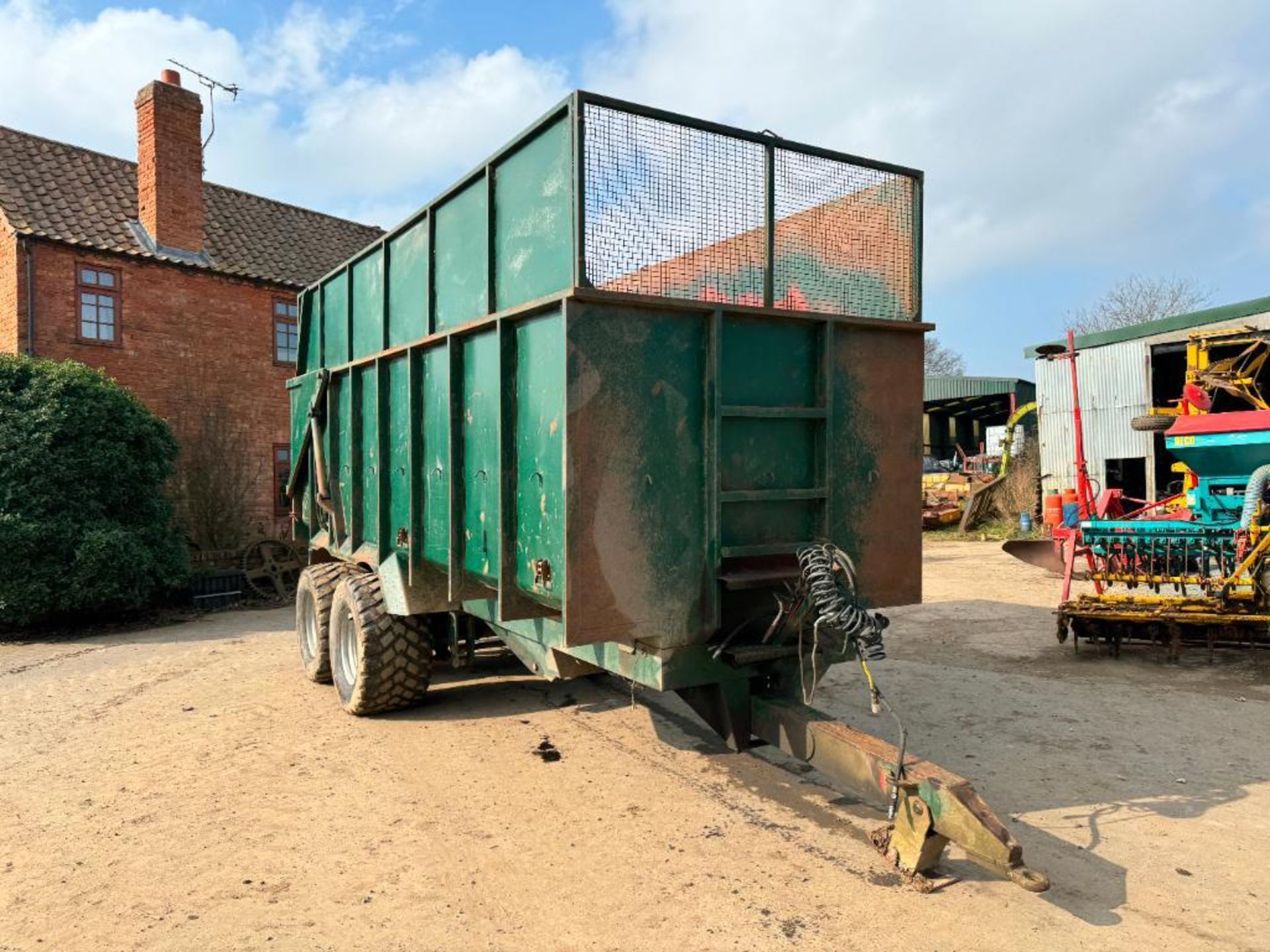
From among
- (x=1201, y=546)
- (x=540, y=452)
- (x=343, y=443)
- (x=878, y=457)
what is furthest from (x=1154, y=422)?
(x=343, y=443)

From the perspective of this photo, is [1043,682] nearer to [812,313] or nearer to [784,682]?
[784,682]

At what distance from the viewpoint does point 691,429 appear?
386 centimetres

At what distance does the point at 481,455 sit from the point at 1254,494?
6.66 metres

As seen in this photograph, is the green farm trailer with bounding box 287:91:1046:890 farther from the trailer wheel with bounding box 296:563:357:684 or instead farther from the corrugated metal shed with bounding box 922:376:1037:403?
the corrugated metal shed with bounding box 922:376:1037:403

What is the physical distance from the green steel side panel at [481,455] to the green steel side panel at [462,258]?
0.27 metres

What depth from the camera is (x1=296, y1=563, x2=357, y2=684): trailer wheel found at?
21.6 feet

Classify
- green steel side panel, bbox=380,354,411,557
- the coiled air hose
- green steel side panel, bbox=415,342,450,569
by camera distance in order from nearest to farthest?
the coiled air hose
green steel side panel, bbox=415,342,450,569
green steel side panel, bbox=380,354,411,557

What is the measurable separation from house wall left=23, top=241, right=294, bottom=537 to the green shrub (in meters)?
3.00

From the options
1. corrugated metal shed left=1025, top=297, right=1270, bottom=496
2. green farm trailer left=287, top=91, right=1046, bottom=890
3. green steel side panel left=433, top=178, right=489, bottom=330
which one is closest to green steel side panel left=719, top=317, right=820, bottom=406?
green farm trailer left=287, top=91, right=1046, bottom=890

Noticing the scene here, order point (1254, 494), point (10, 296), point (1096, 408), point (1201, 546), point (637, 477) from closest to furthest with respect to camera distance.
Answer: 1. point (637, 477)
2. point (1254, 494)
3. point (1201, 546)
4. point (10, 296)
5. point (1096, 408)

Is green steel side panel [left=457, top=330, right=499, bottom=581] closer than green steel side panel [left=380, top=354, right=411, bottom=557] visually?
Result: Yes

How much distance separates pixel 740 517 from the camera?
4004 millimetres

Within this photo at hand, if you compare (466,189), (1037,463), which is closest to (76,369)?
(466,189)

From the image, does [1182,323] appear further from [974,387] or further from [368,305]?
[368,305]
